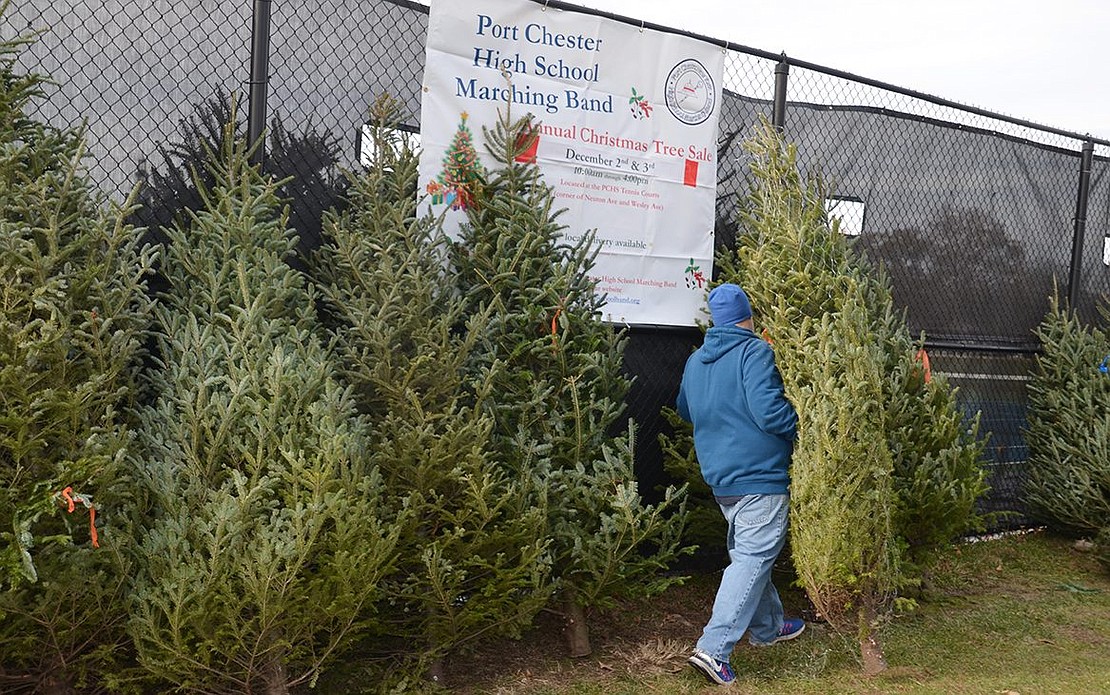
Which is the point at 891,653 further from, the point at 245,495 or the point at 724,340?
the point at 245,495

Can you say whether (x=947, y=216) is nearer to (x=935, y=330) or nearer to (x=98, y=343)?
(x=935, y=330)

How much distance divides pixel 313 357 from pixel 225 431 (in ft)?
1.56

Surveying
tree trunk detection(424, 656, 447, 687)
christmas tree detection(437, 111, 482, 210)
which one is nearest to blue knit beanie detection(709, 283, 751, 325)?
christmas tree detection(437, 111, 482, 210)

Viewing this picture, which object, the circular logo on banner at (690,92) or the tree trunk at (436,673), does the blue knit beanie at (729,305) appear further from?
the tree trunk at (436,673)

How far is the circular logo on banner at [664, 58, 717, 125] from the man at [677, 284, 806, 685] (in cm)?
150

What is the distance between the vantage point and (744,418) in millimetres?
4879

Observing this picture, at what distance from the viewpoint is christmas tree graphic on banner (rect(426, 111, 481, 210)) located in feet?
16.7

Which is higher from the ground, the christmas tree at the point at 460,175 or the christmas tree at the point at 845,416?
the christmas tree at the point at 460,175

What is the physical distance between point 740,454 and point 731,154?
2.28 metres

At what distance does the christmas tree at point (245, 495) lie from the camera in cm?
365

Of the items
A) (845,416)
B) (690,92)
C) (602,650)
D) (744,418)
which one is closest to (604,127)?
(690,92)

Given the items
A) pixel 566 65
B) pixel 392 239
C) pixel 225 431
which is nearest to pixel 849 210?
pixel 566 65

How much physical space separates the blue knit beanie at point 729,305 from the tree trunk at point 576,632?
64.9 inches

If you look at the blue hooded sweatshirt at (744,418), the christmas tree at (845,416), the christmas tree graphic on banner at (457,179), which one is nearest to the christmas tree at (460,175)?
the christmas tree graphic on banner at (457,179)
